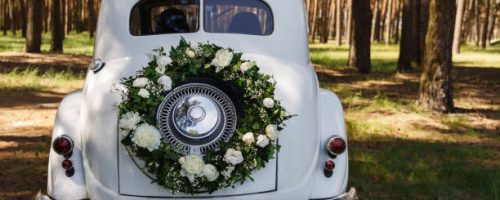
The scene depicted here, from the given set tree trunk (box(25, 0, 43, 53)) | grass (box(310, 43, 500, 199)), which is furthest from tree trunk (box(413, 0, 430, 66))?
tree trunk (box(25, 0, 43, 53))

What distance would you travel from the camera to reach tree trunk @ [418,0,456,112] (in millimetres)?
10805

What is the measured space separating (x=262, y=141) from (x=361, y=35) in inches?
602

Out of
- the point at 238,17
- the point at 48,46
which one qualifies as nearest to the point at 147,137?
the point at 238,17

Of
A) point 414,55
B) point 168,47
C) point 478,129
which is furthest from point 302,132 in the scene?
point 414,55

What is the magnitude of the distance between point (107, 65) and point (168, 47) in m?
0.45

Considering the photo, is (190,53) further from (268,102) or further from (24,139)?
(24,139)

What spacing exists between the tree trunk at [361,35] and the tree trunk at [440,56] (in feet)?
24.5

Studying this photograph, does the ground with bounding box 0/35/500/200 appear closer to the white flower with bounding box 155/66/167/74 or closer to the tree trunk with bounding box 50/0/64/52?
the white flower with bounding box 155/66/167/74

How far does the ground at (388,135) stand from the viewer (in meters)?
6.79

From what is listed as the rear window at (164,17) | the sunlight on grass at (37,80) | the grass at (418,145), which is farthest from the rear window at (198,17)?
the sunlight on grass at (37,80)

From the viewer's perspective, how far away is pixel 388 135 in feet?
31.2

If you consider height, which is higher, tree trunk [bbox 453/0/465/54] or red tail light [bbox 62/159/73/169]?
tree trunk [bbox 453/0/465/54]

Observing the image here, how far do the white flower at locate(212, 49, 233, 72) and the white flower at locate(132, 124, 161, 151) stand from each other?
0.57 meters

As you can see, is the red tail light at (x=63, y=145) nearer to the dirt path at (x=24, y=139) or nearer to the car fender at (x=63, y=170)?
the car fender at (x=63, y=170)
